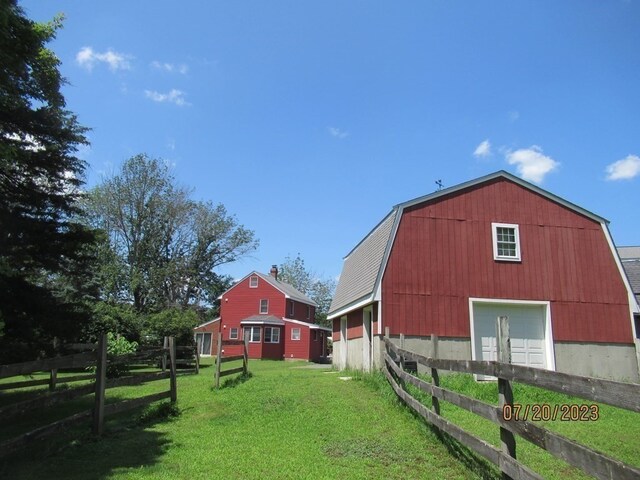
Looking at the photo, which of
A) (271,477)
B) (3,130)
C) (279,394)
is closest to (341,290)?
(279,394)

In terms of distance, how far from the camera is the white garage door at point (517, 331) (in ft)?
48.6

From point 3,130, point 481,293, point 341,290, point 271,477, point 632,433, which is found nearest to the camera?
point 271,477

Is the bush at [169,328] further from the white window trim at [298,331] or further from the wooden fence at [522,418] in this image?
the wooden fence at [522,418]

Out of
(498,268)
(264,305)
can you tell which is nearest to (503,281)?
(498,268)

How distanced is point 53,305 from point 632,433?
11.8m

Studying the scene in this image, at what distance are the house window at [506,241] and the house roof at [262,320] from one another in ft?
90.0

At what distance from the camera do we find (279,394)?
34.6 ft

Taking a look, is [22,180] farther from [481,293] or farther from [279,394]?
[481,293]

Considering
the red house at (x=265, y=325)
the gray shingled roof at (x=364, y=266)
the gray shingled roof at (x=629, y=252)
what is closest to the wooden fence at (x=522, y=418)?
the gray shingled roof at (x=364, y=266)

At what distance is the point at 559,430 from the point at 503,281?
300 inches

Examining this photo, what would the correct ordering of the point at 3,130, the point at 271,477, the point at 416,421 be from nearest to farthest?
the point at 271,477 < the point at 416,421 < the point at 3,130

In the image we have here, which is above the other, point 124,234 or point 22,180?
point 124,234

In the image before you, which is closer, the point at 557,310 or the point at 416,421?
the point at 416,421
